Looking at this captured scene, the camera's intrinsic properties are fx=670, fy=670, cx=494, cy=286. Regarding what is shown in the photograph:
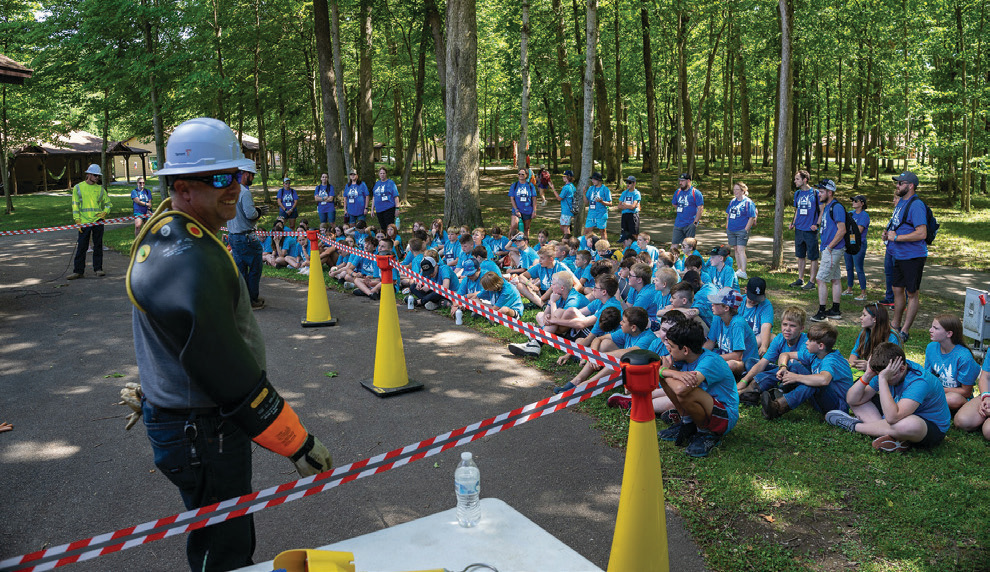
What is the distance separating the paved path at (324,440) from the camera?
459 centimetres

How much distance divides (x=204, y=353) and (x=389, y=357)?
4.82 meters

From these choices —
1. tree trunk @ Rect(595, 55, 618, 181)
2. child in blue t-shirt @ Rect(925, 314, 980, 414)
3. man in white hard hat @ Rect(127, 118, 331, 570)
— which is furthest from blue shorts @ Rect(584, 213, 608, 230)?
man in white hard hat @ Rect(127, 118, 331, 570)

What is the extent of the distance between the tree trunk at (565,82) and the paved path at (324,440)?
19.0 metres

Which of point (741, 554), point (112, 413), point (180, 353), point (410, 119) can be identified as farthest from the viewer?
point (410, 119)

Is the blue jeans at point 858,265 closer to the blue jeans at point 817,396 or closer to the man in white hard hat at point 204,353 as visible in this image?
the blue jeans at point 817,396

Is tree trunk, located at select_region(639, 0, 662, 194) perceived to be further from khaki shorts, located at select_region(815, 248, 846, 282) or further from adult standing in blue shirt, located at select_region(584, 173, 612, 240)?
khaki shorts, located at select_region(815, 248, 846, 282)

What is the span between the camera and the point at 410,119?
125 ft

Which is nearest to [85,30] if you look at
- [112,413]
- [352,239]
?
[352,239]

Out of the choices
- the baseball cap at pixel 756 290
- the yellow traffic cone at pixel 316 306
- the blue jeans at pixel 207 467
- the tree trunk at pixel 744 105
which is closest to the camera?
the blue jeans at pixel 207 467

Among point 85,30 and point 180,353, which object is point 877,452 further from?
point 85,30

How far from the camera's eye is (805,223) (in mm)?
11914

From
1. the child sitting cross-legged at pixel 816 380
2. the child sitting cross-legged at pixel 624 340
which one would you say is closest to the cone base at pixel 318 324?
the child sitting cross-legged at pixel 624 340

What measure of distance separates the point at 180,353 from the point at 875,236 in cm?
1952

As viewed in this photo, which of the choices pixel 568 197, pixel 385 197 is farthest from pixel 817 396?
pixel 385 197
